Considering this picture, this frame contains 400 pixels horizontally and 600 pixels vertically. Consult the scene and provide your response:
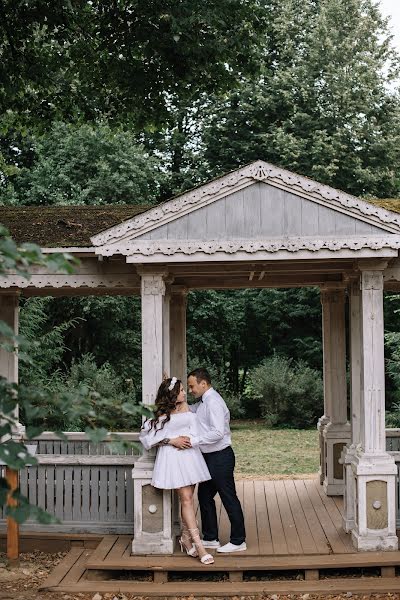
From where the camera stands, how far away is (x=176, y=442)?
8.36 metres

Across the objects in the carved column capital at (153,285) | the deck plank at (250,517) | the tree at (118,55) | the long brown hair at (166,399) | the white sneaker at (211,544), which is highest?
the tree at (118,55)

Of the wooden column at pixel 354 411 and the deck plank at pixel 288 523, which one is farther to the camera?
the wooden column at pixel 354 411

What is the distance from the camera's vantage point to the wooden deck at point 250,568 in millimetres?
7738

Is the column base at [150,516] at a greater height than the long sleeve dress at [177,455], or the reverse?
the long sleeve dress at [177,455]

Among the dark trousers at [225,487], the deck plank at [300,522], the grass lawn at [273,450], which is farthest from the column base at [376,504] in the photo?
the grass lawn at [273,450]

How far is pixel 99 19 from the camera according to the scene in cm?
1386

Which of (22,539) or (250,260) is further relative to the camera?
(22,539)

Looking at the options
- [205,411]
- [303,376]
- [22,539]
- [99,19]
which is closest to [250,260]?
[205,411]

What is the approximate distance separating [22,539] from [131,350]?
662 inches

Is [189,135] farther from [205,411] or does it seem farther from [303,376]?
[205,411]

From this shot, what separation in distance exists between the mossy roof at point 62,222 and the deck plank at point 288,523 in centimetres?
379

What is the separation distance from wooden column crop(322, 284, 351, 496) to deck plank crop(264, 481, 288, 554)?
817mm

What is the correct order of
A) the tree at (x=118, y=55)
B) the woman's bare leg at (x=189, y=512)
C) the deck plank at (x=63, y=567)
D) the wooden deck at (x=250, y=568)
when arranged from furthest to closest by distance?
the tree at (x=118, y=55), the woman's bare leg at (x=189, y=512), the deck plank at (x=63, y=567), the wooden deck at (x=250, y=568)

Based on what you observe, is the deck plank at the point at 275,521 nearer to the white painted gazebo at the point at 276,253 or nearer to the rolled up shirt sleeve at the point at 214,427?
the white painted gazebo at the point at 276,253
